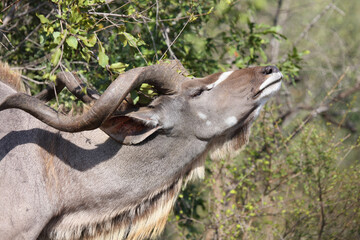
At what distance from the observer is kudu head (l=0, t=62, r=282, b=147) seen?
4117 mm

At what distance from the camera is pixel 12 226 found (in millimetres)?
3893

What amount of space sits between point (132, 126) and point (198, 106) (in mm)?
599

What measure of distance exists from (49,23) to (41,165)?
114 cm

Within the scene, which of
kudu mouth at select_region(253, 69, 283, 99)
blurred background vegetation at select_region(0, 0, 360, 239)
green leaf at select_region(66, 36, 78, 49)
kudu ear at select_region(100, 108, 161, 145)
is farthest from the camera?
blurred background vegetation at select_region(0, 0, 360, 239)

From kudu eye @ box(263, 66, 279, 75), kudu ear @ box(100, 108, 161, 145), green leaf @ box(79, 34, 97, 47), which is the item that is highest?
green leaf @ box(79, 34, 97, 47)

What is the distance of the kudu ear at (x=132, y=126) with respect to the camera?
4039mm

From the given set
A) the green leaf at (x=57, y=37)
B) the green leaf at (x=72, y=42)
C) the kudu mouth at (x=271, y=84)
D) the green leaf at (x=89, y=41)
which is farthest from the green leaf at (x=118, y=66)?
the kudu mouth at (x=271, y=84)

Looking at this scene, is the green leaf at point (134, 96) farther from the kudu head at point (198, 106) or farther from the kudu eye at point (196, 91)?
the kudu eye at point (196, 91)

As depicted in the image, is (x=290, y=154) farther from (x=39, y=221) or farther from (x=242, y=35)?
(x=39, y=221)

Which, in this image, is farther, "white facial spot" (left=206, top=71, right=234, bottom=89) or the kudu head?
"white facial spot" (left=206, top=71, right=234, bottom=89)

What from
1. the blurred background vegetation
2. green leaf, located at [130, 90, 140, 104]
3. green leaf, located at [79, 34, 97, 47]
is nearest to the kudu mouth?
green leaf, located at [130, 90, 140, 104]

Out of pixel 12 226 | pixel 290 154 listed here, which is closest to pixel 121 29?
pixel 12 226

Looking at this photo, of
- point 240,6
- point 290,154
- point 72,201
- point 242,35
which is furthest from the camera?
point 240,6

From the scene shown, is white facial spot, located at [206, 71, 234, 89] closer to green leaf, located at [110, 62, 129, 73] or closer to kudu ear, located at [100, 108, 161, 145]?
kudu ear, located at [100, 108, 161, 145]
